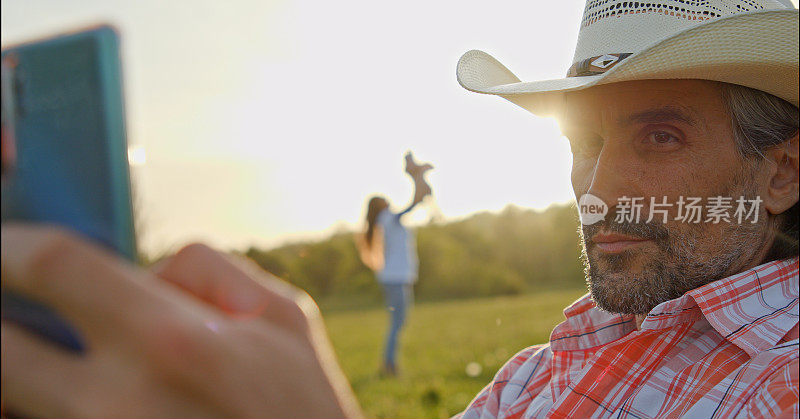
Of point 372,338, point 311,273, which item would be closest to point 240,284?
point 372,338

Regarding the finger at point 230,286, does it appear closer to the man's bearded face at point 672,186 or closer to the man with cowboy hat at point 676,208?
the man with cowboy hat at point 676,208

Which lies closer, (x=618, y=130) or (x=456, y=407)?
(x=618, y=130)

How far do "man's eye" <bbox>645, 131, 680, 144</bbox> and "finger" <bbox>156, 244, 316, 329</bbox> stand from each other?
1471 millimetres

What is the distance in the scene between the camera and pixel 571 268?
10242mm

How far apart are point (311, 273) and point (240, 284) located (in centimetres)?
1653

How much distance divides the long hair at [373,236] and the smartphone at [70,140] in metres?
5.83

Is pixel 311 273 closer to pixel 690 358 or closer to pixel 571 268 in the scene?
pixel 571 268

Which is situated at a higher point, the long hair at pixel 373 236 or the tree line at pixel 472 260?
the long hair at pixel 373 236

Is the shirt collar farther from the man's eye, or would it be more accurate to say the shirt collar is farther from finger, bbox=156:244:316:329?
finger, bbox=156:244:316:329

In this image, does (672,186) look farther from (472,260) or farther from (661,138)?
(472,260)

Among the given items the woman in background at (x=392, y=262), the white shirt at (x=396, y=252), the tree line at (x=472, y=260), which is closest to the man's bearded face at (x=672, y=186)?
the woman in background at (x=392, y=262)

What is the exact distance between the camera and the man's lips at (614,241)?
178cm

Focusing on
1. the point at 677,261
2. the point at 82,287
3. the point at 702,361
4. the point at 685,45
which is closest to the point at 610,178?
the point at 677,261

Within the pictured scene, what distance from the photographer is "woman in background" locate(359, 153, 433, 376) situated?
6.07 metres
